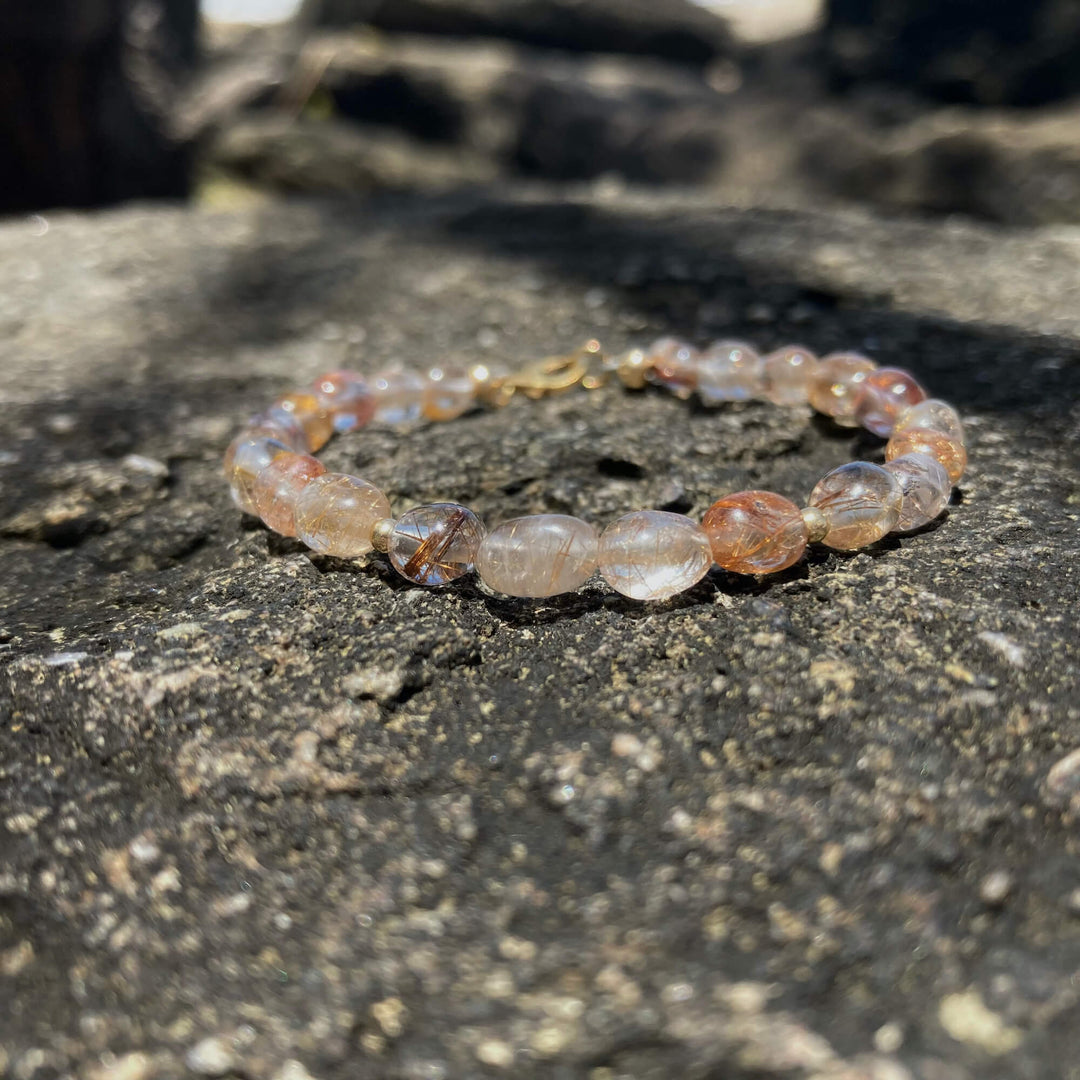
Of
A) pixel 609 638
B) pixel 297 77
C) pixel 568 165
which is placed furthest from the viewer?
pixel 297 77

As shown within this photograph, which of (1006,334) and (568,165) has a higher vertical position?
(1006,334)

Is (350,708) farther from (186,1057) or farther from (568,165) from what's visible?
(568,165)

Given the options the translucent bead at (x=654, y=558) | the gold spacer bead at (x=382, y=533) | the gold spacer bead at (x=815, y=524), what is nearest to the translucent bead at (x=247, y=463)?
the gold spacer bead at (x=382, y=533)

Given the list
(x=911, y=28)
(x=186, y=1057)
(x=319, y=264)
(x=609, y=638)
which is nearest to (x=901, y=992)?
(x=609, y=638)

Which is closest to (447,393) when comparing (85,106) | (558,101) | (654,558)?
(654,558)

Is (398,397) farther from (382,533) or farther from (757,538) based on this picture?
(757,538)

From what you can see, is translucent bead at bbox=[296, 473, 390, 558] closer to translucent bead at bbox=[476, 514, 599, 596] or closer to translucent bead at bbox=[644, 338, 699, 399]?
translucent bead at bbox=[476, 514, 599, 596]

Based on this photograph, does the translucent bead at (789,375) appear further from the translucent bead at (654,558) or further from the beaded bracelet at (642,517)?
the translucent bead at (654,558)

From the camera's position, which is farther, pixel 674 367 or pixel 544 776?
pixel 674 367
